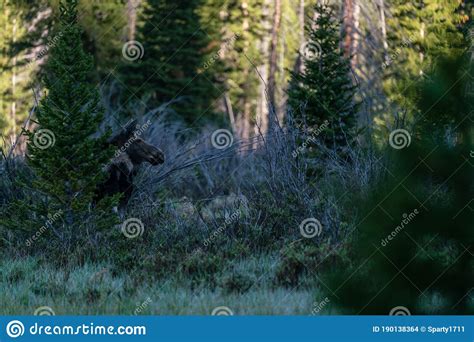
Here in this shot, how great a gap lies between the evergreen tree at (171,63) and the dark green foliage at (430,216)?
2388cm

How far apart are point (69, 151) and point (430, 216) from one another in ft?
17.7

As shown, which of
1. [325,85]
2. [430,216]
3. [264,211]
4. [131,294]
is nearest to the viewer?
[430,216]

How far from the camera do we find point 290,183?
11734 millimetres

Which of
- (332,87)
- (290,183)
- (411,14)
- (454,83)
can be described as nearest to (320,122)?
(332,87)

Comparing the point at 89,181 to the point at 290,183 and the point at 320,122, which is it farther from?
the point at 320,122

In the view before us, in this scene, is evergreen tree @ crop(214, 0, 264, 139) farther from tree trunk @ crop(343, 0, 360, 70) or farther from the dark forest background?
the dark forest background

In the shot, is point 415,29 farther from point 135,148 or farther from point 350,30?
point 135,148

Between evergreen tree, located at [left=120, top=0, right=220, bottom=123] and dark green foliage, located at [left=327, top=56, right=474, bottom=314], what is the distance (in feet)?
78.4

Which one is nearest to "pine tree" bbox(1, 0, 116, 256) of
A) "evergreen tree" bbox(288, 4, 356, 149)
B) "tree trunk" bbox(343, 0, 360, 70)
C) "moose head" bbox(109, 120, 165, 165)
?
"moose head" bbox(109, 120, 165, 165)

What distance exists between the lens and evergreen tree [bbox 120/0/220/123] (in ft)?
104

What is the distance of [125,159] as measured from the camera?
1177 centimetres

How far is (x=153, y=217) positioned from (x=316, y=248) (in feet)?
9.38

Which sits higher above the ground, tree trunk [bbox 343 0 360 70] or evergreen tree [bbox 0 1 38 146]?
evergreen tree [bbox 0 1 38 146]

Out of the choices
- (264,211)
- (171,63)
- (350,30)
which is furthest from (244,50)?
(264,211)
